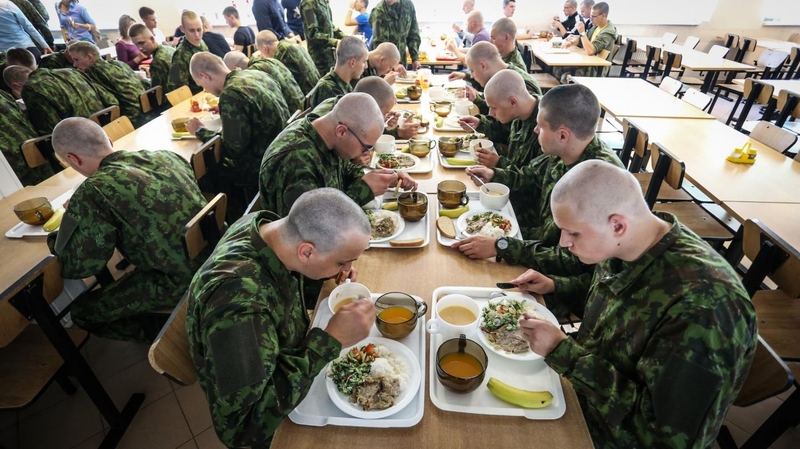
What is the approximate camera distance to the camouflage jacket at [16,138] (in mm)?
3896

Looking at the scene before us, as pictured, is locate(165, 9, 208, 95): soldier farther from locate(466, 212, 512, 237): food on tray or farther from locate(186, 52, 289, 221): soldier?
locate(466, 212, 512, 237): food on tray

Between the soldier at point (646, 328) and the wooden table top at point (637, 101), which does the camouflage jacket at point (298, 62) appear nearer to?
the wooden table top at point (637, 101)

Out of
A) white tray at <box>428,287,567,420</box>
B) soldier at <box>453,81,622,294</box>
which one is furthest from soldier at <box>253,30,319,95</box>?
white tray at <box>428,287,567,420</box>

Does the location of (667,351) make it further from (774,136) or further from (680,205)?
(774,136)

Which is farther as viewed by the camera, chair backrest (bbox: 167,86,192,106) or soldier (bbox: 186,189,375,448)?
chair backrest (bbox: 167,86,192,106)

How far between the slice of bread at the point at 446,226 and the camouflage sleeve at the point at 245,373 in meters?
1.13

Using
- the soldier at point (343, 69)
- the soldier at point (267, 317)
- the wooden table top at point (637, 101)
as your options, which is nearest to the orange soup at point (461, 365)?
the soldier at point (267, 317)

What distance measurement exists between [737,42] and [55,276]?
1248cm

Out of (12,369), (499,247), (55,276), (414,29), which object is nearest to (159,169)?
(55,276)

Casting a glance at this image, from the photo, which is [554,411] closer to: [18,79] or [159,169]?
[159,169]

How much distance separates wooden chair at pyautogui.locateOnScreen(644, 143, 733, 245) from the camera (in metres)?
Result: 3.18

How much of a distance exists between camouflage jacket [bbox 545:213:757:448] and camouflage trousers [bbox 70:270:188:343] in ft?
7.52

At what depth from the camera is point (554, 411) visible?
4.25 feet

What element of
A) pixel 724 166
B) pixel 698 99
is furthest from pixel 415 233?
pixel 698 99
